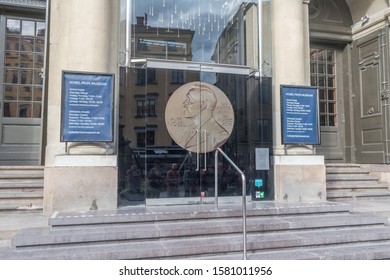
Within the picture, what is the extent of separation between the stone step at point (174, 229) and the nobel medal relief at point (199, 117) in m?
2.05

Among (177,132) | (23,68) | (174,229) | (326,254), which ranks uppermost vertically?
(23,68)

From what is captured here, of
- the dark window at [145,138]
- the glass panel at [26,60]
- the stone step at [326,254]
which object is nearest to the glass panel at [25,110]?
the glass panel at [26,60]

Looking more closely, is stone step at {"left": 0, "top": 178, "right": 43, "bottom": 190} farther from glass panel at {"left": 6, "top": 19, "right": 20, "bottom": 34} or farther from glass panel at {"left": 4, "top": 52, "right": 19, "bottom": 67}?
glass panel at {"left": 6, "top": 19, "right": 20, "bottom": 34}

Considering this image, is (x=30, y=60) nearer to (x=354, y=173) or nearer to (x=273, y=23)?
(x=273, y=23)

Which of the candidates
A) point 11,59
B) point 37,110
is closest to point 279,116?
point 37,110

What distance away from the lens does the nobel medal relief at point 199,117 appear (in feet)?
25.7

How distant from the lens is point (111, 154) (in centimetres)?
724

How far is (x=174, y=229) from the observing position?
18.7ft

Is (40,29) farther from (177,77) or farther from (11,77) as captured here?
(177,77)

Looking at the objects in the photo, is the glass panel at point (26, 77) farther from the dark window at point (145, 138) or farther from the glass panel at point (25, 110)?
the dark window at point (145, 138)

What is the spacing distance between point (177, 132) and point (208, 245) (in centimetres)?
293

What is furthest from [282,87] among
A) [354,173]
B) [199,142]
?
[354,173]

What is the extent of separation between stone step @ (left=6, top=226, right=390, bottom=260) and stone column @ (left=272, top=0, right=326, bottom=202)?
6.16 ft

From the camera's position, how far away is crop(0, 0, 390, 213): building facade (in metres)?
7.07
